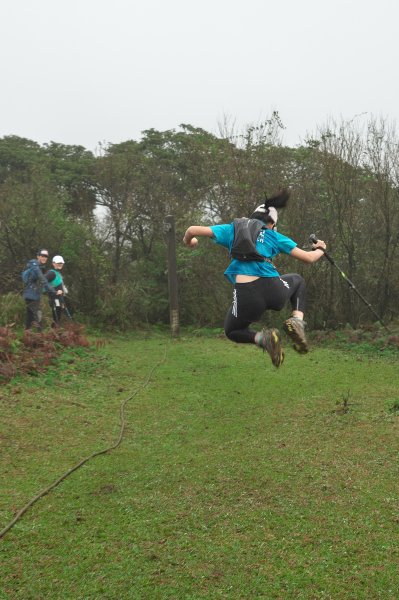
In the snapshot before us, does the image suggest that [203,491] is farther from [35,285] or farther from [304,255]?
[35,285]

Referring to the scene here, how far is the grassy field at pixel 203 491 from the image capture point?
10.3ft

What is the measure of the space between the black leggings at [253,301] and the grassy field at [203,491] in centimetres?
119

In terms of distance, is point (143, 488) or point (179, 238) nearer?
point (143, 488)

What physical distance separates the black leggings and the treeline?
8.30m

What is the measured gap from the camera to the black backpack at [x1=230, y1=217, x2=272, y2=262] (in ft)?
14.9

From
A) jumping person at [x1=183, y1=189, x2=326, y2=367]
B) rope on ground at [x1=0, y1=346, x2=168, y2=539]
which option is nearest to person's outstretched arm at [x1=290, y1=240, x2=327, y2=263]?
jumping person at [x1=183, y1=189, x2=326, y2=367]

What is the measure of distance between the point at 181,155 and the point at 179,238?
4383mm

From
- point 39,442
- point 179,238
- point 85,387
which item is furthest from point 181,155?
point 39,442

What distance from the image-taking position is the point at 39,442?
221 inches

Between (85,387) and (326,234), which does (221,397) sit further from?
(326,234)

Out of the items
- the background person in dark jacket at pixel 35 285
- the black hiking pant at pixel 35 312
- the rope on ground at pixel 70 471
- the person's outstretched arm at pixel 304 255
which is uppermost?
the person's outstretched arm at pixel 304 255

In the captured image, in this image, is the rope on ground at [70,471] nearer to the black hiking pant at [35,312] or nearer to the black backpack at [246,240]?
the black backpack at [246,240]

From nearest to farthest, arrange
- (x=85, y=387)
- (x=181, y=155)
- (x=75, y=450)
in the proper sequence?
(x=75, y=450) → (x=85, y=387) → (x=181, y=155)

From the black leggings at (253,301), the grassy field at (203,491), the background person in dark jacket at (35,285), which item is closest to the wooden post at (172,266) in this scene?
the background person in dark jacket at (35,285)
